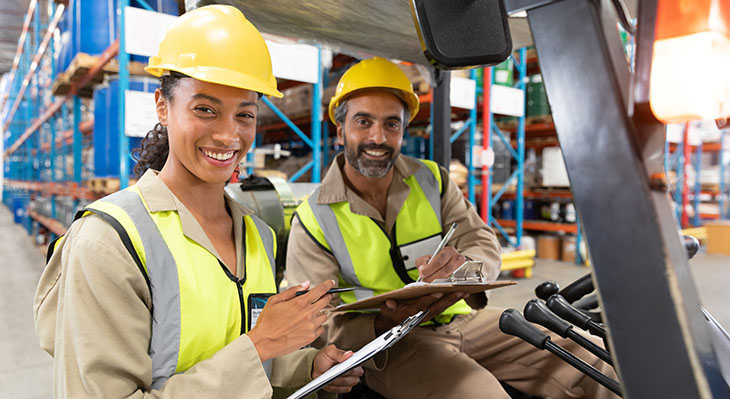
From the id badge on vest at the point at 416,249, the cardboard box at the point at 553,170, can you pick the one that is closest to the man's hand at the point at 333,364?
the id badge on vest at the point at 416,249

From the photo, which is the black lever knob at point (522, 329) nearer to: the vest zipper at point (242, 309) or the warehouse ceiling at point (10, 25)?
the vest zipper at point (242, 309)

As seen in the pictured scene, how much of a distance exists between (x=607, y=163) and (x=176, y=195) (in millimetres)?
1138

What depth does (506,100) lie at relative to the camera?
605 centimetres

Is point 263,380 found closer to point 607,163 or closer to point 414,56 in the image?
point 607,163

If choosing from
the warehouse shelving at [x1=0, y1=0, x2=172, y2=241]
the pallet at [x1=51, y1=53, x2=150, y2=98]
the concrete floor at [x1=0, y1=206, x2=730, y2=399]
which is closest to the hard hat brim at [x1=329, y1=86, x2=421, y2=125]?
the warehouse shelving at [x1=0, y1=0, x2=172, y2=241]

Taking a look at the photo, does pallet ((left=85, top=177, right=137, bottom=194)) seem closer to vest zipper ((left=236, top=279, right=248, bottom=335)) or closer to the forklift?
vest zipper ((left=236, top=279, right=248, bottom=335))

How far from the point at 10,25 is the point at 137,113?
60.3 ft

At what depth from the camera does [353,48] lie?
2289mm

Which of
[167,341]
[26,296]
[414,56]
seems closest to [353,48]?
[414,56]

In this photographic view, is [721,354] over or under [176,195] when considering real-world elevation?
under

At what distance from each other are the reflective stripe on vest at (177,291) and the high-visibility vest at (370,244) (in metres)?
0.75

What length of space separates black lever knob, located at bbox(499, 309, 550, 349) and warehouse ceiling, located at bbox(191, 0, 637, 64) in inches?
42.9

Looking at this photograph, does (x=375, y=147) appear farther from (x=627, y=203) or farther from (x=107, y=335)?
(x=627, y=203)

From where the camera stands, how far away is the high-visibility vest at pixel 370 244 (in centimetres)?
204
